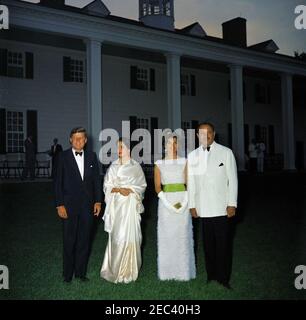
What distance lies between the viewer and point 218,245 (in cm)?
521

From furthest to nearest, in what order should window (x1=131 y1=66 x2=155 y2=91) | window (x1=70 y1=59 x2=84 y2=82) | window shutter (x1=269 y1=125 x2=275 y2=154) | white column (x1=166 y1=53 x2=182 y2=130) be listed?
window shutter (x1=269 y1=125 x2=275 y2=154) → window (x1=131 y1=66 x2=155 y2=91) → window (x1=70 y1=59 x2=84 y2=82) → white column (x1=166 y1=53 x2=182 y2=130)

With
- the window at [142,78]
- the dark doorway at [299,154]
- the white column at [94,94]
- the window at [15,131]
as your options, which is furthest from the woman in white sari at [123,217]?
the dark doorway at [299,154]

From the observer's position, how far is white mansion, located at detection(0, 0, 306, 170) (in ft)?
54.5

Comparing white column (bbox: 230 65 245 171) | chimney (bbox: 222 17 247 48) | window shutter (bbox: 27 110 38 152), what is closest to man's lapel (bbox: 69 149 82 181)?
window shutter (bbox: 27 110 38 152)

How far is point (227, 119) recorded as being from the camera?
89.7ft

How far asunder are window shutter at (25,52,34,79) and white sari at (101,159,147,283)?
48.9 ft

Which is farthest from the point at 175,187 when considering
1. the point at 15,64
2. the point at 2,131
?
the point at 15,64

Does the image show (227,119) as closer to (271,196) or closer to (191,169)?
(271,196)

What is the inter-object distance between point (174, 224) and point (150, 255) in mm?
1721

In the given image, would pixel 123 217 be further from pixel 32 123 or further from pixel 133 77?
pixel 133 77

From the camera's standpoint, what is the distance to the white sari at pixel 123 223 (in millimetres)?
5613

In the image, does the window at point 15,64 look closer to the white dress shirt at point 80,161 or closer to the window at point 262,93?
the white dress shirt at point 80,161

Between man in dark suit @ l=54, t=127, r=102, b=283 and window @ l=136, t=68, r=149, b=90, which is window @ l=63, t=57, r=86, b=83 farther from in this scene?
Answer: man in dark suit @ l=54, t=127, r=102, b=283
